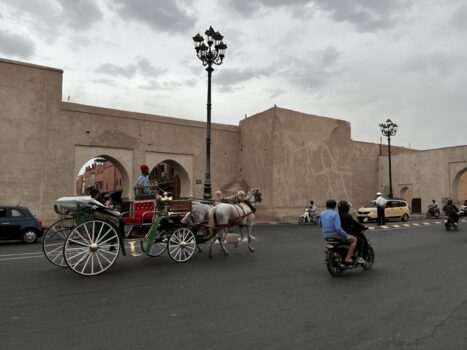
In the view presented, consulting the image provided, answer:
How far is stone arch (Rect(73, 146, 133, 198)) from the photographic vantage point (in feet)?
66.5

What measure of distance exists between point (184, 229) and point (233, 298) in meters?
3.33

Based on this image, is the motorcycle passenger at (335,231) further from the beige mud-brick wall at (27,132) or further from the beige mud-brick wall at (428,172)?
the beige mud-brick wall at (428,172)

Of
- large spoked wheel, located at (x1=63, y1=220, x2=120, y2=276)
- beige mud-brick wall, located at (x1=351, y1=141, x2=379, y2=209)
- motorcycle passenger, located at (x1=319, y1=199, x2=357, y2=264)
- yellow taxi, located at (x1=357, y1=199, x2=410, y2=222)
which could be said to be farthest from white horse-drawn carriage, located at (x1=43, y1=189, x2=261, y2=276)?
beige mud-brick wall, located at (x1=351, y1=141, x2=379, y2=209)

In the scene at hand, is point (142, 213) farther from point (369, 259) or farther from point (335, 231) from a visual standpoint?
point (369, 259)

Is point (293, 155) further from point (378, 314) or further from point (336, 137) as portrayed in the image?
point (378, 314)

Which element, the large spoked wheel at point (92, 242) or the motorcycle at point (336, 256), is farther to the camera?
the motorcycle at point (336, 256)

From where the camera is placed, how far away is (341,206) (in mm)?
→ 7590

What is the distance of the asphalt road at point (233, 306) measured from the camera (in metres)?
3.95

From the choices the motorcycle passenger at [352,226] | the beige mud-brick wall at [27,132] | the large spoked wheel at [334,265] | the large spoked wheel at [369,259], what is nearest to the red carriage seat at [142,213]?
the large spoked wheel at [334,265]

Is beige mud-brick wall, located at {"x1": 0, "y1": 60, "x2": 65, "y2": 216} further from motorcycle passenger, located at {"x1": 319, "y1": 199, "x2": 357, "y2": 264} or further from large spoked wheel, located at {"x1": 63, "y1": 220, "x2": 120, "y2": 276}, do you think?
motorcycle passenger, located at {"x1": 319, "y1": 199, "x2": 357, "y2": 264}

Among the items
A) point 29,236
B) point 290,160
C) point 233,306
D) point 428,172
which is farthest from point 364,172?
point 233,306

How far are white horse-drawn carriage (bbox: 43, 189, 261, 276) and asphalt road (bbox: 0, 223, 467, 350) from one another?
15.9 inches

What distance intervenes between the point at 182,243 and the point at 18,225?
7.95 meters

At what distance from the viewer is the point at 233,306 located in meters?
5.15
